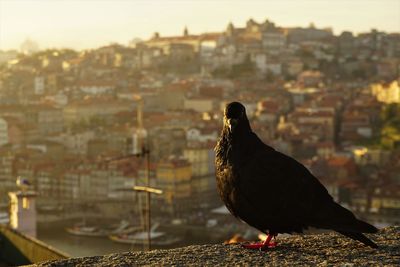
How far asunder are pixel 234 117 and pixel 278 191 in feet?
0.49

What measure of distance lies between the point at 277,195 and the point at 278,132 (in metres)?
24.9

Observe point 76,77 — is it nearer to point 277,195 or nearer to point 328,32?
point 328,32

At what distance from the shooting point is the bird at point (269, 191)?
1.48 metres

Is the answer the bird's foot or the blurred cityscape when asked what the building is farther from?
the bird's foot

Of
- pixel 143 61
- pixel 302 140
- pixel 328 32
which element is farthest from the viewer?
pixel 328 32

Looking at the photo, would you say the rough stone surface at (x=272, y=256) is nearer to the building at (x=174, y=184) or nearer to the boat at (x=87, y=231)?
the boat at (x=87, y=231)

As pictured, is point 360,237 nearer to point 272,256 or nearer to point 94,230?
point 272,256

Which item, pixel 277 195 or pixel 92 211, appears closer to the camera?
pixel 277 195

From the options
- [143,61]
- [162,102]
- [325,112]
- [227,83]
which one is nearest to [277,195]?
[325,112]

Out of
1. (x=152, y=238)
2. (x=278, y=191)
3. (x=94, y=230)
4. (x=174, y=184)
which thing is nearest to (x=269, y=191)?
(x=278, y=191)

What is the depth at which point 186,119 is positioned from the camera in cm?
2784

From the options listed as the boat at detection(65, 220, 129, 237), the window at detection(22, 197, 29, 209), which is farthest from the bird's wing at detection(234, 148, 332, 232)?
the boat at detection(65, 220, 129, 237)

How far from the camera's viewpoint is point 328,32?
1999 inches

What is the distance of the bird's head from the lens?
4.88ft
